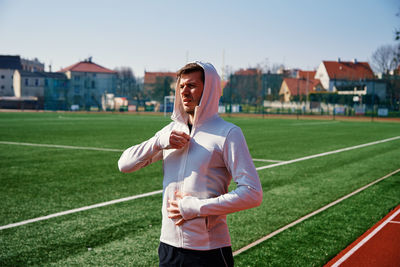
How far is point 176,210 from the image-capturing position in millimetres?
2490

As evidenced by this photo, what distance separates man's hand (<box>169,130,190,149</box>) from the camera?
2.52 metres

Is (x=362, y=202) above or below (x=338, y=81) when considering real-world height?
below

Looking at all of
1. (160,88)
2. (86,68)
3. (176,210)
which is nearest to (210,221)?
(176,210)

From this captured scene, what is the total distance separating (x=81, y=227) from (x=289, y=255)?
9.35ft

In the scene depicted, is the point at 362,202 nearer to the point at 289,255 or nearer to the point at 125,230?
the point at 289,255

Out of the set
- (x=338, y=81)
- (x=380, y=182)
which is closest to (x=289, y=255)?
(x=380, y=182)

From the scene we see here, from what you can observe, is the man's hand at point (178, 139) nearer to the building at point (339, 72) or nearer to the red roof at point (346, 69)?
the building at point (339, 72)

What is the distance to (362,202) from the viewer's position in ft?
25.8

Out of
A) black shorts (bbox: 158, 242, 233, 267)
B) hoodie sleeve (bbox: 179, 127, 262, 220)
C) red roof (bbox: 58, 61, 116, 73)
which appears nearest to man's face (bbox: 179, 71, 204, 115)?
hoodie sleeve (bbox: 179, 127, 262, 220)

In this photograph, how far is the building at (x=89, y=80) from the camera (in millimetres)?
98625

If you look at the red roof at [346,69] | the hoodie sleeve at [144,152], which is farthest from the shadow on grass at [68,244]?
the red roof at [346,69]

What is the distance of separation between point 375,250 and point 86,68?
103 meters

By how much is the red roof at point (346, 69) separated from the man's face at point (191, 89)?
103 m

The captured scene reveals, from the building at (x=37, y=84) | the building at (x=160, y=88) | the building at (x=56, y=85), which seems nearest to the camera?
the building at (x=160, y=88)
